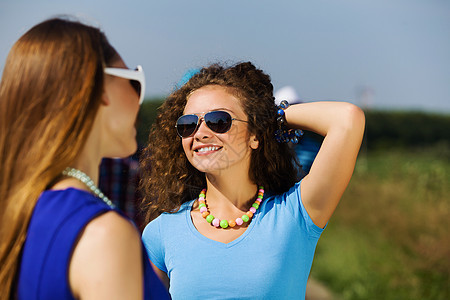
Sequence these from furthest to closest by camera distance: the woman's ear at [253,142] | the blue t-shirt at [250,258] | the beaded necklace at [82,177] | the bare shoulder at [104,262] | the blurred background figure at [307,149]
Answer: the blurred background figure at [307,149], the woman's ear at [253,142], the blue t-shirt at [250,258], the beaded necklace at [82,177], the bare shoulder at [104,262]

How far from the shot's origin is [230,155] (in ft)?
6.29

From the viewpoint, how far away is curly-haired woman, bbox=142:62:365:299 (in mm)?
1730

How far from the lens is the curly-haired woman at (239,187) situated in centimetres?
173

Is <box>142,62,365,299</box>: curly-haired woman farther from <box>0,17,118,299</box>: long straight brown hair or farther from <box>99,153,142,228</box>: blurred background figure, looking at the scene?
<box>99,153,142,228</box>: blurred background figure

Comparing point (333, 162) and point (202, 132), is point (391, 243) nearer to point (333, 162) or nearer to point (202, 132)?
point (333, 162)

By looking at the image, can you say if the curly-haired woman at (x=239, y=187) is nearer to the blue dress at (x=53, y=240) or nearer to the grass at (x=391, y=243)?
the blue dress at (x=53, y=240)

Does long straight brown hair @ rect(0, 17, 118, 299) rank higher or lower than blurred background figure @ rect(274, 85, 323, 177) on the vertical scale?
higher

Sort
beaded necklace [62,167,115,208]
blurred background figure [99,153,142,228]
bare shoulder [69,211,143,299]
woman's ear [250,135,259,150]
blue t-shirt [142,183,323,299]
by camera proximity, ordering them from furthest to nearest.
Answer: blurred background figure [99,153,142,228], woman's ear [250,135,259,150], blue t-shirt [142,183,323,299], beaded necklace [62,167,115,208], bare shoulder [69,211,143,299]

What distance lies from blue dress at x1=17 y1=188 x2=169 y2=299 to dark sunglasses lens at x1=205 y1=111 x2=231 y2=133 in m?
0.89

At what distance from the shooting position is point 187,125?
76.8 inches

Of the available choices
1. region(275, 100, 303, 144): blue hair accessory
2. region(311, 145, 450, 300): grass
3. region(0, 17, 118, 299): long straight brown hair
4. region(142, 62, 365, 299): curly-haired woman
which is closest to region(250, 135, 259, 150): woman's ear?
region(142, 62, 365, 299): curly-haired woman

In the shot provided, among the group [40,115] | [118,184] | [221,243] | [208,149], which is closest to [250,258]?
[221,243]

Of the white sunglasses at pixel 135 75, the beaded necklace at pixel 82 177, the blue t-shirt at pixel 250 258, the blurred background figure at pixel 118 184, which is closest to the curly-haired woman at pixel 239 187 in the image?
the blue t-shirt at pixel 250 258

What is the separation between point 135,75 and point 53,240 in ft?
1.63
